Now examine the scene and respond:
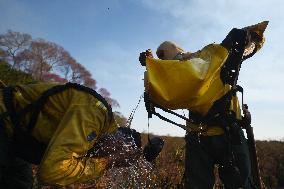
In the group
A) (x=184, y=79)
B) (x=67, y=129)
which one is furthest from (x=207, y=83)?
(x=67, y=129)

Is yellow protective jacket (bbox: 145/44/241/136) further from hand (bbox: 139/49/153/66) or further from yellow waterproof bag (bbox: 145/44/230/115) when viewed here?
hand (bbox: 139/49/153/66)

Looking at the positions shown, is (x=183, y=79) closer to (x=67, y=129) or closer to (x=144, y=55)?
(x=144, y=55)

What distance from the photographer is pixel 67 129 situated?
2566mm

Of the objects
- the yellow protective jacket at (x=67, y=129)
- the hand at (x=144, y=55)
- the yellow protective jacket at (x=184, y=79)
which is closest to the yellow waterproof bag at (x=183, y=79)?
the yellow protective jacket at (x=184, y=79)

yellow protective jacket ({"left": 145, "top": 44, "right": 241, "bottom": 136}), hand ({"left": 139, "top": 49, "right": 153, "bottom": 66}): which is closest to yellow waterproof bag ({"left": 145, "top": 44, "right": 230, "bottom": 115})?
yellow protective jacket ({"left": 145, "top": 44, "right": 241, "bottom": 136})

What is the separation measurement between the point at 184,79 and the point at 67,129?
1200 mm

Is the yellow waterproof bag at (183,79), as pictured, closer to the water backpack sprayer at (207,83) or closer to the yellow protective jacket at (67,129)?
the water backpack sprayer at (207,83)

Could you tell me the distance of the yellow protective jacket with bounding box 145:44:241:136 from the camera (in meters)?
Answer: 3.38

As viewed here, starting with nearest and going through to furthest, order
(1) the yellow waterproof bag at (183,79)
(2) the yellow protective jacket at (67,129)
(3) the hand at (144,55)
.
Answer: (2) the yellow protective jacket at (67,129), (1) the yellow waterproof bag at (183,79), (3) the hand at (144,55)

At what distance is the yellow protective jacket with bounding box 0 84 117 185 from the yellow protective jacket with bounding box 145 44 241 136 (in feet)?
2.13

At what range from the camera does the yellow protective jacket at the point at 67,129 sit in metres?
2.52

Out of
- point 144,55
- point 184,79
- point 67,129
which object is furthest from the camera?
point 144,55

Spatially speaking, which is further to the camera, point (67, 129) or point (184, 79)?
point (184, 79)

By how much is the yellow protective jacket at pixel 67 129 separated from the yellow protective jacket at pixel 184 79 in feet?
2.13
